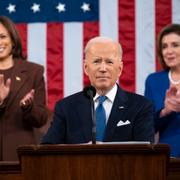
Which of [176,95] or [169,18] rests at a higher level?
[169,18]

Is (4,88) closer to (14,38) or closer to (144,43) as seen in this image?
(14,38)

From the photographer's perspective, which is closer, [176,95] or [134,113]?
[134,113]

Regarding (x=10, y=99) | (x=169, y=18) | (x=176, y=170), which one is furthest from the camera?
(x=169, y=18)

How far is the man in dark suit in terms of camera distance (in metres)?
3.09

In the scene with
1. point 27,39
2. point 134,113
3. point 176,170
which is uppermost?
point 27,39

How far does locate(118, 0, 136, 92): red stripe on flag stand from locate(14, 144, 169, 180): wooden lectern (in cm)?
241

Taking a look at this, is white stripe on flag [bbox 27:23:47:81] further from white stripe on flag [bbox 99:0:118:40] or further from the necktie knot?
the necktie knot

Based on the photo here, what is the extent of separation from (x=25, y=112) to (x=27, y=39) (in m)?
1.43

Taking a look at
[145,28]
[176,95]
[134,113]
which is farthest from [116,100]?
[145,28]

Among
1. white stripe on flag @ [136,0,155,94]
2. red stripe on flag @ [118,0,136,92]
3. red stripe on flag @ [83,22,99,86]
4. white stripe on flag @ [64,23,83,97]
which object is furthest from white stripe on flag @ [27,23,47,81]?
white stripe on flag @ [136,0,155,94]

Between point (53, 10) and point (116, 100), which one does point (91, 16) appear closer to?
point (53, 10)

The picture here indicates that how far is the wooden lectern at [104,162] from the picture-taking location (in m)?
2.41

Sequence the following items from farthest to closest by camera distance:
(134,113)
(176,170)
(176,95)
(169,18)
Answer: (169,18) < (176,95) < (134,113) < (176,170)

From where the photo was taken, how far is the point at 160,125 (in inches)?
146
